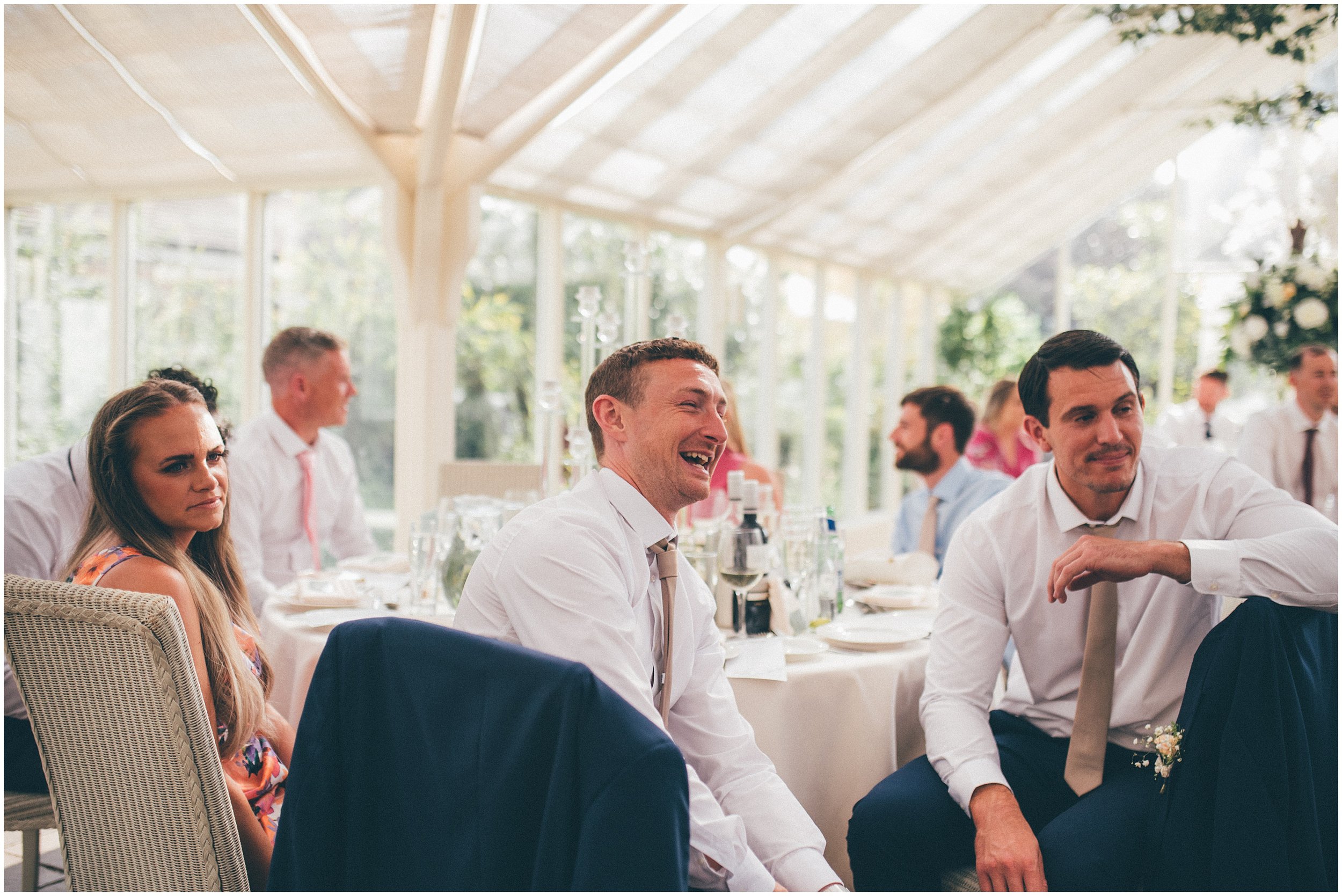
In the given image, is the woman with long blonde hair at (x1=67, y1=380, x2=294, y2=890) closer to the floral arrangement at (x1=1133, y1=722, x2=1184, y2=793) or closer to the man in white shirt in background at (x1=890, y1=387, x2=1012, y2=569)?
the floral arrangement at (x1=1133, y1=722, x2=1184, y2=793)

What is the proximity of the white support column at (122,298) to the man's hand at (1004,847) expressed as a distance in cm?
601

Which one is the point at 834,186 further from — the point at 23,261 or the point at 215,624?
the point at 215,624

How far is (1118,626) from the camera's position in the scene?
2.07 meters

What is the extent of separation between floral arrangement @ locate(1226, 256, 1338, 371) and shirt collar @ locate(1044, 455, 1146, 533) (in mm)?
4279

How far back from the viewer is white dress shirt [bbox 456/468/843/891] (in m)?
1.50

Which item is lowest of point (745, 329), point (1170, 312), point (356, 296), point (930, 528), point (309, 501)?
point (930, 528)

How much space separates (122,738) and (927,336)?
1127cm

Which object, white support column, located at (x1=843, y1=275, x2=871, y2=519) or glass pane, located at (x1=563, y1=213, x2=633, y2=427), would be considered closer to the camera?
glass pane, located at (x1=563, y1=213, x2=633, y2=427)

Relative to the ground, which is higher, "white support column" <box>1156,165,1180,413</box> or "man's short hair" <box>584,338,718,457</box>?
"white support column" <box>1156,165,1180,413</box>

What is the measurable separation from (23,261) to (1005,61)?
265 inches

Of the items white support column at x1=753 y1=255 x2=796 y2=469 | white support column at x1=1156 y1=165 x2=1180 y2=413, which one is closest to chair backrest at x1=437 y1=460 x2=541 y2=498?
white support column at x1=753 y1=255 x2=796 y2=469

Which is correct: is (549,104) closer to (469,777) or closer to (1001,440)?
(1001,440)

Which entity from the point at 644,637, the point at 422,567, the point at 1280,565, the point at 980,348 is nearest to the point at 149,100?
the point at 422,567

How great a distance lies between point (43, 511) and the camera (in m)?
2.58
